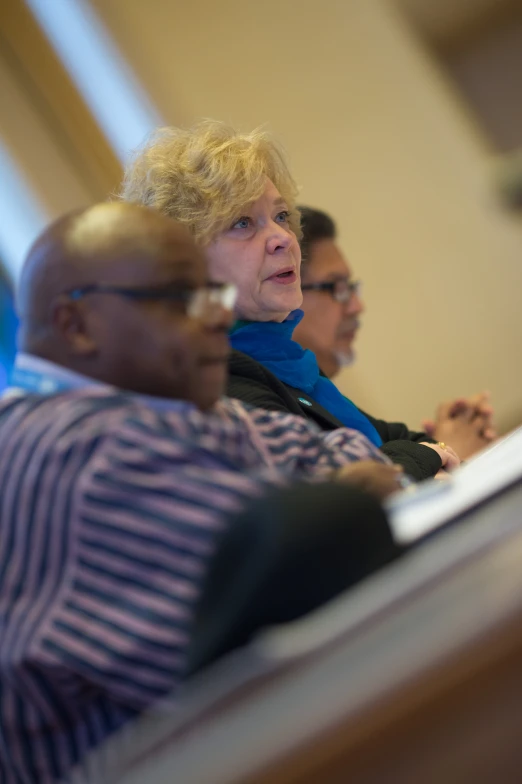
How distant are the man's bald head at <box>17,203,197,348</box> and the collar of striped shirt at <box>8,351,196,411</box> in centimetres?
2

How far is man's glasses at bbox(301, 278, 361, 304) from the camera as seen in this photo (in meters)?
2.17

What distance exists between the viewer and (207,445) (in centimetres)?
71

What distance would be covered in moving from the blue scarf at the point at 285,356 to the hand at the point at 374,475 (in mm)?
425

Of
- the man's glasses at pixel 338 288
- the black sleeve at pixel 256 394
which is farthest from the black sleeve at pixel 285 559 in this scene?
the man's glasses at pixel 338 288

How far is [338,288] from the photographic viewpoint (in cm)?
221

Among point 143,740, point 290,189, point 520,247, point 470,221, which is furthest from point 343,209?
point 143,740

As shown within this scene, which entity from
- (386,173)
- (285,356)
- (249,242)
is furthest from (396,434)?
(386,173)

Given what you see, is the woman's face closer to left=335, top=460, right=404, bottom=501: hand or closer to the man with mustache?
left=335, top=460, right=404, bottom=501: hand

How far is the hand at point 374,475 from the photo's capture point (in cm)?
90

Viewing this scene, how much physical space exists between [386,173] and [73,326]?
256 cm

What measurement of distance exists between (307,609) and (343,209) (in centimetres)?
265

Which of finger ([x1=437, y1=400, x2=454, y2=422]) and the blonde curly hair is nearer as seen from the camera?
the blonde curly hair

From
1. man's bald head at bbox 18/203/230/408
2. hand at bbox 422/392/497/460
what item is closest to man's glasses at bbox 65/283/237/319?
man's bald head at bbox 18/203/230/408

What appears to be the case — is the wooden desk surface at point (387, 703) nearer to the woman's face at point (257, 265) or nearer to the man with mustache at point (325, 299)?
the woman's face at point (257, 265)
